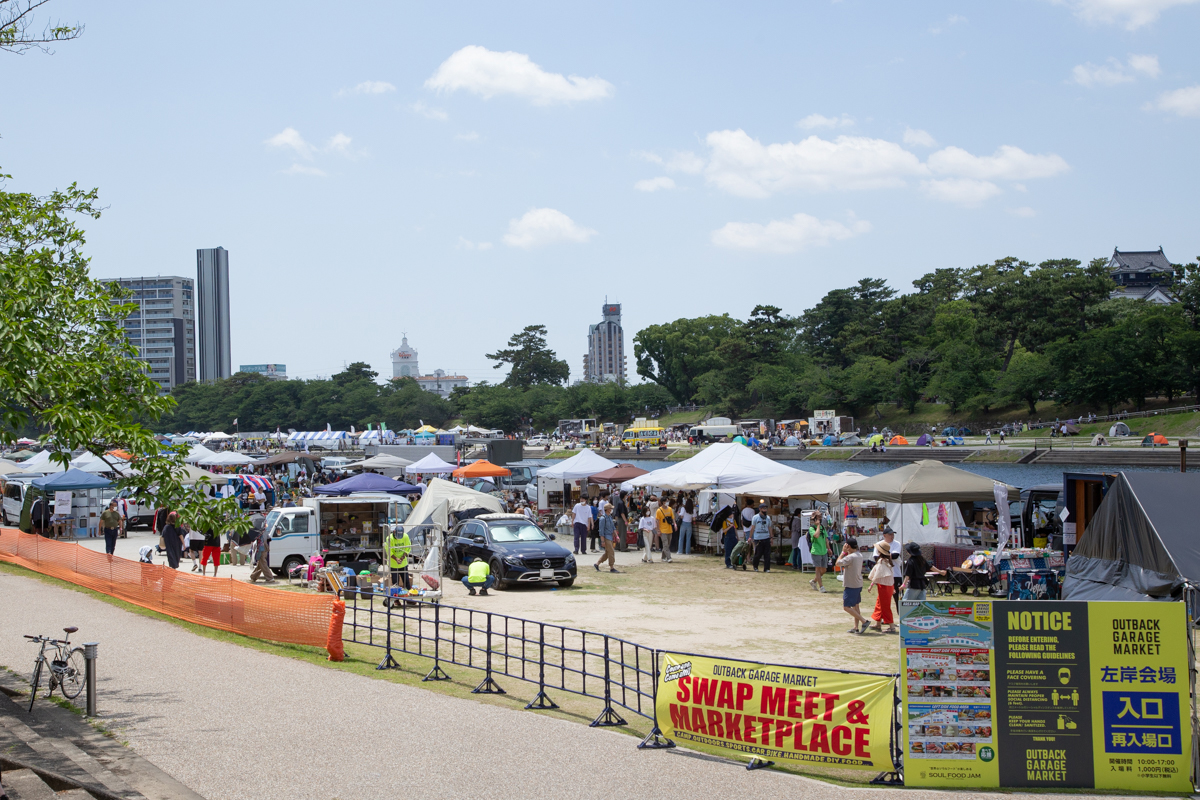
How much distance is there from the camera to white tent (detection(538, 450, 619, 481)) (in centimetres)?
2917

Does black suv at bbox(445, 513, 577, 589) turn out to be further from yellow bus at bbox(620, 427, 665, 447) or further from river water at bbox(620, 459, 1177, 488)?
yellow bus at bbox(620, 427, 665, 447)

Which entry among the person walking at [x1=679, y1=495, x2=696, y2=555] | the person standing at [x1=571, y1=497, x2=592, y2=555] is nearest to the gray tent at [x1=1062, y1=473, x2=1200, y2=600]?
the person walking at [x1=679, y1=495, x2=696, y2=555]

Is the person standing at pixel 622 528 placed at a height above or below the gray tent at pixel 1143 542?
below

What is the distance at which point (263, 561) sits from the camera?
18.8 metres

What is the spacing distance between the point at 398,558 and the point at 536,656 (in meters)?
5.83

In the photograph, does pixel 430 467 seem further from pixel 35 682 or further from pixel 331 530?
pixel 35 682

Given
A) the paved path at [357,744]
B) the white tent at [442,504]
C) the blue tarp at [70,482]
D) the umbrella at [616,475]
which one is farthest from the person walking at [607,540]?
the blue tarp at [70,482]

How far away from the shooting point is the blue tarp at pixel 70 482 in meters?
27.0

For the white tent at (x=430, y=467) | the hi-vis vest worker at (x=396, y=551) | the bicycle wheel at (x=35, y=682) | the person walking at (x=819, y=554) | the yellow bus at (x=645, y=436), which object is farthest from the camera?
the yellow bus at (x=645, y=436)

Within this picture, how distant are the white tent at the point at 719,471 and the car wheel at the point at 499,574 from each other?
22.7 feet

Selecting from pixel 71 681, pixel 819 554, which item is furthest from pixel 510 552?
pixel 71 681

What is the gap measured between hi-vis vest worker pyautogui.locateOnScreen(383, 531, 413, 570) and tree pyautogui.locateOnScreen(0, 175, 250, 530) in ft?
22.6

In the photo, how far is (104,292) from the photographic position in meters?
11.5

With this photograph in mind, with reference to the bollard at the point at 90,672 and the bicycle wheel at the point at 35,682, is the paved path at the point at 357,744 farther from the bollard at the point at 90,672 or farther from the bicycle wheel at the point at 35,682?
the bicycle wheel at the point at 35,682
